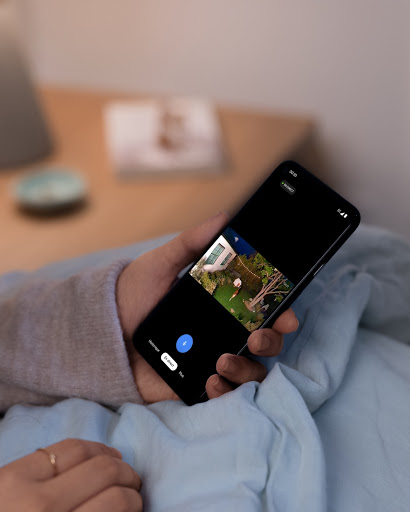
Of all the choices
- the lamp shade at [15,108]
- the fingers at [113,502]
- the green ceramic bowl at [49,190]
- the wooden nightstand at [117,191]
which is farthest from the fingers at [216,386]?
the lamp shade at [15,108]

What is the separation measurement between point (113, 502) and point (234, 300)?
7.4 inches

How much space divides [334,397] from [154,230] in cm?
45

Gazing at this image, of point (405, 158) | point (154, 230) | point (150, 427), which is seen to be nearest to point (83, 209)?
point (154, 230)

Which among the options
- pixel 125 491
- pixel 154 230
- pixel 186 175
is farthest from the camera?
pixel 186 175

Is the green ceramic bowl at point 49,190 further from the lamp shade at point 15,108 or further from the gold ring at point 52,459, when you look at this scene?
the gold ring at point 52,459

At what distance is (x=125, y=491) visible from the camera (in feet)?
1.19

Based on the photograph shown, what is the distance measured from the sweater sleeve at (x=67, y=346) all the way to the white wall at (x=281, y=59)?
784 millimetres

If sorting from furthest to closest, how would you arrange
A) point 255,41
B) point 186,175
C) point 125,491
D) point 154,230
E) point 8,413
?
point 255,41 → point 186,175 → point 154,230 → point 8,413 → point 125,491

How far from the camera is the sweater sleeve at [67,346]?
0.48 meters

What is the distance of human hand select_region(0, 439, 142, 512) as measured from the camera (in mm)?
351

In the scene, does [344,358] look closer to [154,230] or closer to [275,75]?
[154,230]

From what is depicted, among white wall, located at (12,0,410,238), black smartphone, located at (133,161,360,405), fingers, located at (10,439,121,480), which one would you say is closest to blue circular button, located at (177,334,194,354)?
black smartphone, located at (133,161,360,405)

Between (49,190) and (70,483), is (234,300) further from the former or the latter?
(49,190)

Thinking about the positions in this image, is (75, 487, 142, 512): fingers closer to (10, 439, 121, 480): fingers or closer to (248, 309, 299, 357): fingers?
(10, 439, 121, 480): fingers
